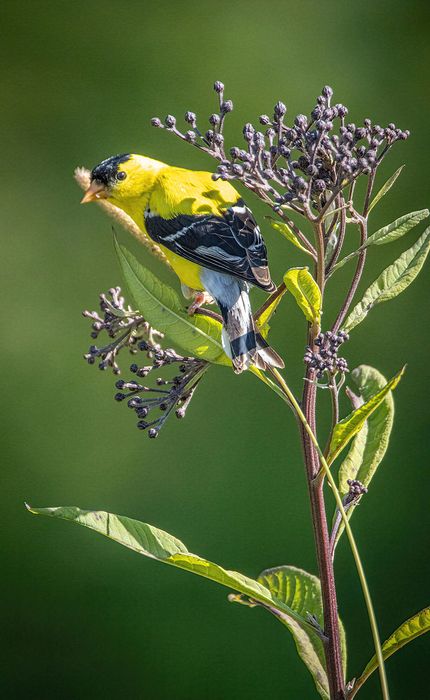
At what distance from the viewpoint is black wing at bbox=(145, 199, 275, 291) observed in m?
1.25

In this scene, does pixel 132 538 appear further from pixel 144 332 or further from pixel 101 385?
pixel 101 385

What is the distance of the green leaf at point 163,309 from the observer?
897mm

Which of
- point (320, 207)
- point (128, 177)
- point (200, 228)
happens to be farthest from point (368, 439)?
point (128, 177)

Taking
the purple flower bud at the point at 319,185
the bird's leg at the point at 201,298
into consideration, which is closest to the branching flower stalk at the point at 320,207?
the purple flower bud at the point at 319,185

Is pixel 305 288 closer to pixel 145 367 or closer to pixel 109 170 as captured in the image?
pixel 145 367

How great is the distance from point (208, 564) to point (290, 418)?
6.23 ft

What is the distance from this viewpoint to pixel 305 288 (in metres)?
0.84

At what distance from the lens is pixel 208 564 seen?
85 cm

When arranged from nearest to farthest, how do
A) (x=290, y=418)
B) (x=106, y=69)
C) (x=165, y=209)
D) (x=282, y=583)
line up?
1. (x=282, y=583)
2. (x=165, y=209)
3. (x=290, y=418)
4. (x=106, y=69)

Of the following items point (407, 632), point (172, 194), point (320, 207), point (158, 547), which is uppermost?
point (172, 194)

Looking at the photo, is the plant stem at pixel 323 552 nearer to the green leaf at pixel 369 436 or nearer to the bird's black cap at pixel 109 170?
the green leaf at pixel 369 436

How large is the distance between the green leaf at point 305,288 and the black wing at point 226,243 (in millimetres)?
361

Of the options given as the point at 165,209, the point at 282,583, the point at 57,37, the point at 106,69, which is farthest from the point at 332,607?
the point at 57,37

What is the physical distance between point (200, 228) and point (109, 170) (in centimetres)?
34
